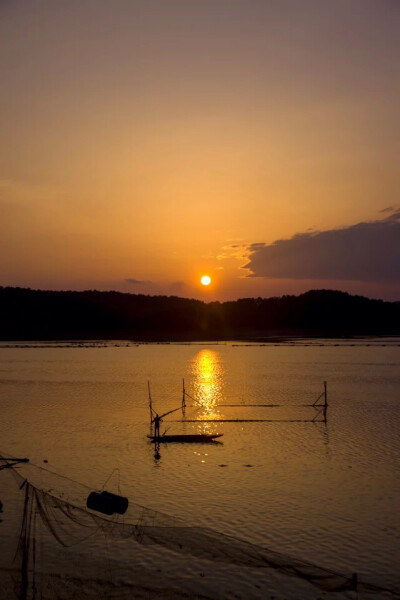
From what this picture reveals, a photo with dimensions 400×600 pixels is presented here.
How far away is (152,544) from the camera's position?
19.9 metres

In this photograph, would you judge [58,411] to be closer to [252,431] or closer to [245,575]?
[252,431]

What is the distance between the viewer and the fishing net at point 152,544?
1641 cm

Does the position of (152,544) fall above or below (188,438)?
below

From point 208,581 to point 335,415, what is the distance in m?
35.9

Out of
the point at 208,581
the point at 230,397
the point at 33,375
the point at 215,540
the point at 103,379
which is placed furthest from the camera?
the point at 33,375

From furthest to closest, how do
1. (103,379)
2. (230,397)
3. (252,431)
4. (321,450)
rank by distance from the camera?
(103,379), (230,397), (252,431), (321,450)

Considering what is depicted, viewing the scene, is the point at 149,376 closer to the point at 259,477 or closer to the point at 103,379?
the point at 103,379

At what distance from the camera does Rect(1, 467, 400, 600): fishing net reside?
16.4m

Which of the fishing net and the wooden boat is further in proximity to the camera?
the wooden boat

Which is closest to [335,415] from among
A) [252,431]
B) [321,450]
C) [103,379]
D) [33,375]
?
[252,431]

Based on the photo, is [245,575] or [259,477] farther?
[259,477]

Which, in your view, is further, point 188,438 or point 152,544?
point 188,438

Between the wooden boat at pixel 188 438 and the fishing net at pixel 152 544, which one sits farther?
the wooden boat at pixel 188 438

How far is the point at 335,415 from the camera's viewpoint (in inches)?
2018
